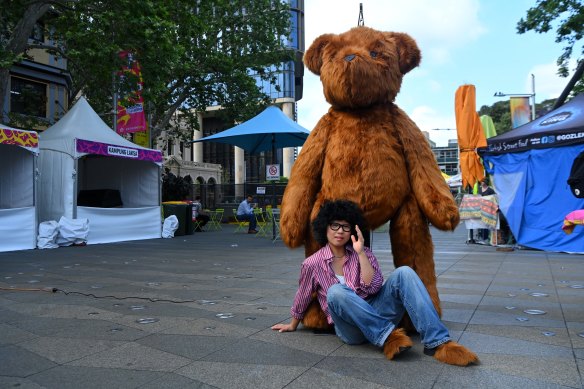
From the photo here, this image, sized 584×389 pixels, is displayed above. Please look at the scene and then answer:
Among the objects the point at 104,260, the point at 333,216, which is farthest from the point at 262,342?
the point at 104,260

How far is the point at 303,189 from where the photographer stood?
146 inches

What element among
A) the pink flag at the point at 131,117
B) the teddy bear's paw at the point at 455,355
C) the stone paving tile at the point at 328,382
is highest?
the pink flag at the point at 131,117

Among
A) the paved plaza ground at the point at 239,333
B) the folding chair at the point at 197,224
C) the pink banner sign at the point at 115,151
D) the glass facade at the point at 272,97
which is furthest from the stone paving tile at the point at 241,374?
the glass facade at the point at 272,97

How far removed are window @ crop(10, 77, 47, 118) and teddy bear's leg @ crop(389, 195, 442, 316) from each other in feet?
76.8

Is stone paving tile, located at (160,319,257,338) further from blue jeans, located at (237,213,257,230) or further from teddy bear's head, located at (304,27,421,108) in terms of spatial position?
blue jeans, located at (237,213,257,230)

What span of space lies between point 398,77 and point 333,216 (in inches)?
51.8

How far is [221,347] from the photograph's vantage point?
11.1ft

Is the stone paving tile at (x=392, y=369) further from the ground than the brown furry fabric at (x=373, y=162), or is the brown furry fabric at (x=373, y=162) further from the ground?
the brown furry fabric at (x=373, y=162)

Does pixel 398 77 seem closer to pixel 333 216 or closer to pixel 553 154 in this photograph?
pixel 333 216

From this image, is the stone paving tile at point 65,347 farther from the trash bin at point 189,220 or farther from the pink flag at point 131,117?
the trash bin at point 189,220

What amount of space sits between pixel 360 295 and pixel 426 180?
1008 millimetres

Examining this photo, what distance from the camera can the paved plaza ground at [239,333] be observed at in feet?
9.07

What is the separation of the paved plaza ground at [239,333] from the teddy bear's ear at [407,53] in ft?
7.08

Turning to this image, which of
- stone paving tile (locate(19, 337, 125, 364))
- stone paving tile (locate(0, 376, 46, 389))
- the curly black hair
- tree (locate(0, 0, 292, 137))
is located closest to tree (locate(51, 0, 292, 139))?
tree (locate(0, 0, 292, 137))
